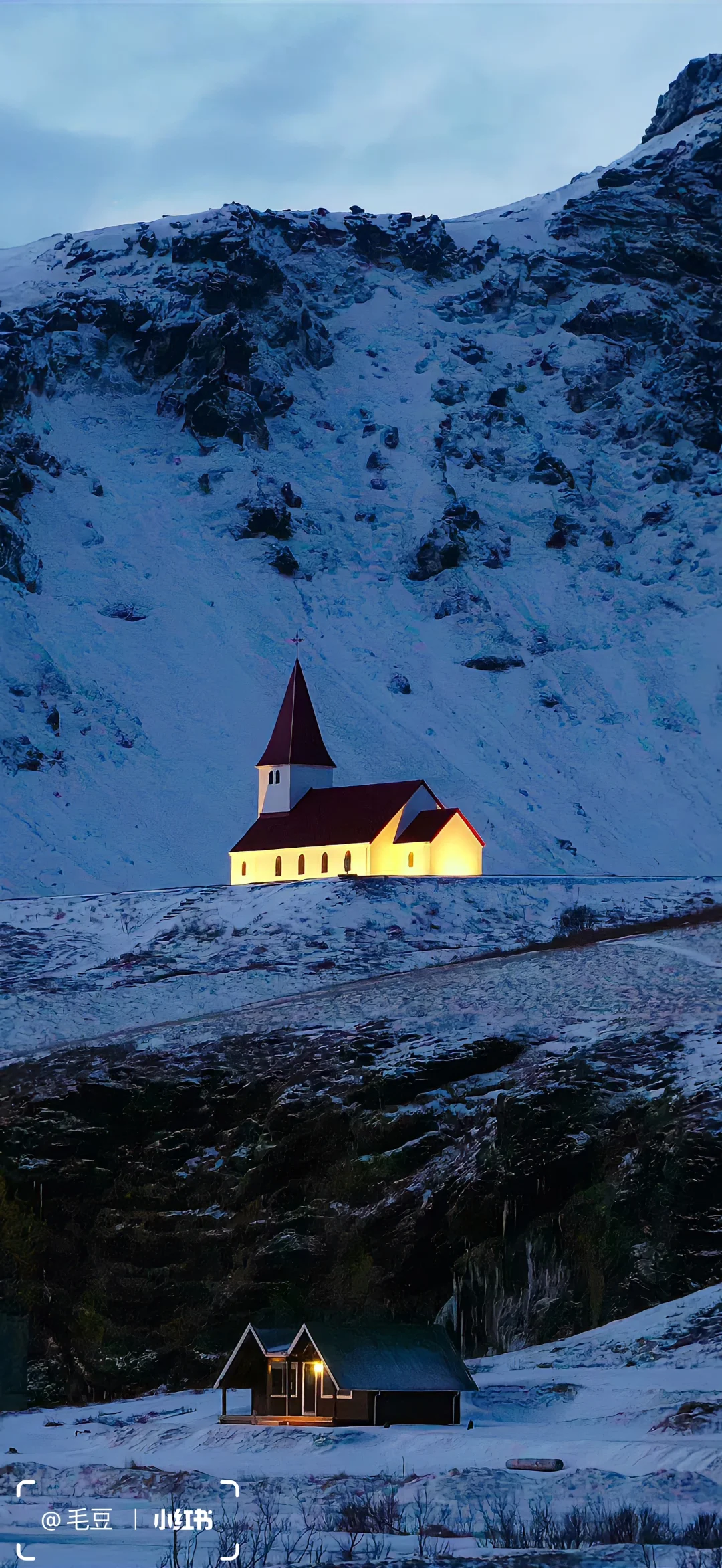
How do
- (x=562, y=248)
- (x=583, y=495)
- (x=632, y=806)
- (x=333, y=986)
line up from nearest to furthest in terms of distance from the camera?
1. (x=333, y=986)
2. (x=632, y=806)
3. (x=583, y=495)
4. (x=562, y=248)

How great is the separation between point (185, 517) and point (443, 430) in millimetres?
23017

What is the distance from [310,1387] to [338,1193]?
452 inches

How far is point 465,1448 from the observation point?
34031 millimetres

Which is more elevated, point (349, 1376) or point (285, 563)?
point (285, 563)

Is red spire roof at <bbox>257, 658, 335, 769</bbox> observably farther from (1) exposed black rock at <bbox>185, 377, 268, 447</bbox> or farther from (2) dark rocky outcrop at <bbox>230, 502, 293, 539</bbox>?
(1) exposed black rock at <bbox>185, 377, 268, 447</bbox>

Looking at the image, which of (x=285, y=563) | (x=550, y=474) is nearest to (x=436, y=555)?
(x=285, y=563)

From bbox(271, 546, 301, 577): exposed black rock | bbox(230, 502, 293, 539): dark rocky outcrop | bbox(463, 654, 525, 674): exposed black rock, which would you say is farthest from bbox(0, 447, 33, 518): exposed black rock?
bbox(463, 654, 525, 674): exposed black rock

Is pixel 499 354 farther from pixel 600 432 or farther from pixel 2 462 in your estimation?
pixel 2 462

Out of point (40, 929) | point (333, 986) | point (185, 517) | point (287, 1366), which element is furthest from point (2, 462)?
point (287, 1366)

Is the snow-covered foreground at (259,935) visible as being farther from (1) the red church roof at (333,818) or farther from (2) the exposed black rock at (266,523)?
(2) the exposed black rock at (266,523)

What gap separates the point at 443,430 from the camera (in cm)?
13700

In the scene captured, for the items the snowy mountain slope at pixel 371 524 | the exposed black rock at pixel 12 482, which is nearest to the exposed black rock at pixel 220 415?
the snowy mountain slope at pixel 371 524

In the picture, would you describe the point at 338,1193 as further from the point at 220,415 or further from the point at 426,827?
the point at 220,415

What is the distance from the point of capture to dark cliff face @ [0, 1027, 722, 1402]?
4538 cm
